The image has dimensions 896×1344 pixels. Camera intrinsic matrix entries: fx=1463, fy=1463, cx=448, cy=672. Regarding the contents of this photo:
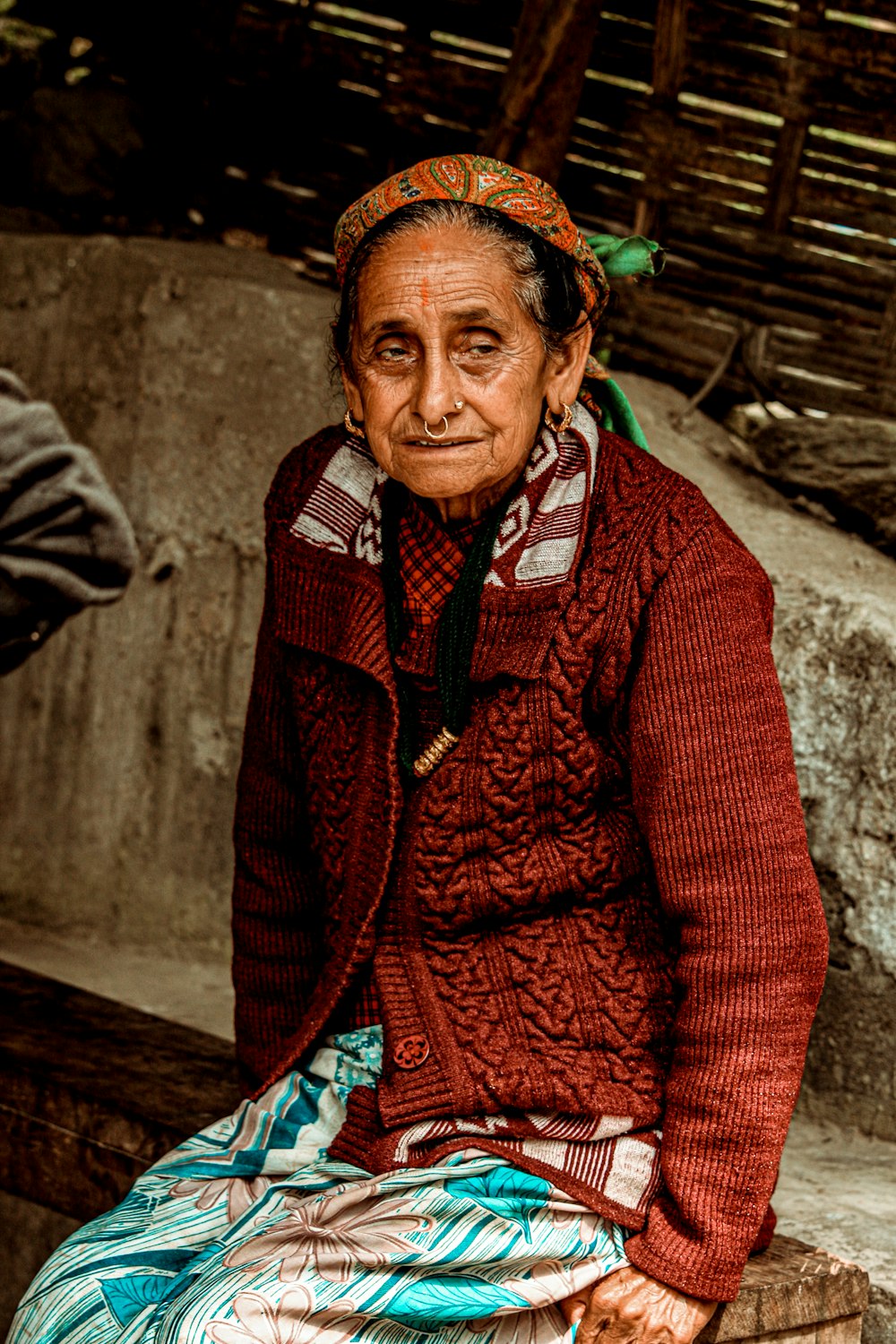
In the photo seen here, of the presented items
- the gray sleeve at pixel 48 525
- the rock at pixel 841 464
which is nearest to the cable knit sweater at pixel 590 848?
the gray sleeve at pixel 48 525

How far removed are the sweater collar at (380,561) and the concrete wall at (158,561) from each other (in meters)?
1.79

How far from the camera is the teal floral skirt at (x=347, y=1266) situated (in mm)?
1630

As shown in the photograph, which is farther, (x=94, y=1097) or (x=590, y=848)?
(x=94, y=1097)

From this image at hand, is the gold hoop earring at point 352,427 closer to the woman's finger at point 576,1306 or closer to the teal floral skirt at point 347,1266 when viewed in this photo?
the teal floral skirt at point 347,1266

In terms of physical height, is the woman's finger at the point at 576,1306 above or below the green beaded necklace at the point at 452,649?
below

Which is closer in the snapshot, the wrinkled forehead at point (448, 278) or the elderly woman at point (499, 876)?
the elderly woman at point (499, 876)

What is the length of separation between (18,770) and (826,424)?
2.40 m

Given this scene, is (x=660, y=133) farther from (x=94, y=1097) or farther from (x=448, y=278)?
(x=94, y=1097)

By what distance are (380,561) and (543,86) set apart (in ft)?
7.62

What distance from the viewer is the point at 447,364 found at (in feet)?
6.16

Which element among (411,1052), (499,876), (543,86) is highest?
(543,86)

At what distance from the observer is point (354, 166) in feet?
15.2

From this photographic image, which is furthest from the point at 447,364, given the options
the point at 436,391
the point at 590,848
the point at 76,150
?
the point at 76,150

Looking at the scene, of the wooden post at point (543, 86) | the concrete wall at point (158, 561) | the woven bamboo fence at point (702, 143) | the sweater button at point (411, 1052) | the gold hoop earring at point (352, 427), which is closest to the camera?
the sweater button at point (411, 1052)
